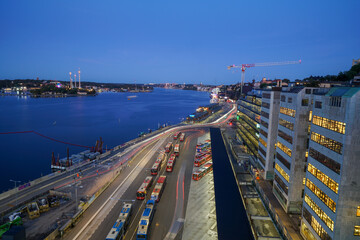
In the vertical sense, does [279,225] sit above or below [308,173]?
below

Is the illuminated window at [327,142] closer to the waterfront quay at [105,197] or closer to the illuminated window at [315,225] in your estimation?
the illuminated window at [315,225]

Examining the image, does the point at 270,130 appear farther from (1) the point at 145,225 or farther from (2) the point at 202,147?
(1) the point at 145,225

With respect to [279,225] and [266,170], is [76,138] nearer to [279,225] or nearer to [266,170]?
[266,170]

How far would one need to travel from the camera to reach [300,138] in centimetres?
3525

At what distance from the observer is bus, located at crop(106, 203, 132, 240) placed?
28.0 m

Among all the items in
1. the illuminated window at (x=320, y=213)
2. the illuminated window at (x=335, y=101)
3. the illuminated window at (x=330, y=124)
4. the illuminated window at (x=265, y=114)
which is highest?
the illuminated window at (x=335, y=101)

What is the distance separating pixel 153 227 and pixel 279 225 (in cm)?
1617

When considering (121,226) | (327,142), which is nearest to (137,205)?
(121,226)

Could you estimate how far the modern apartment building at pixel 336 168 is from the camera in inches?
881

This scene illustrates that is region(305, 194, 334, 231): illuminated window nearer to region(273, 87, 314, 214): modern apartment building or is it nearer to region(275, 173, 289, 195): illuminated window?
region(273, 87, 314, 214): modern apartment building

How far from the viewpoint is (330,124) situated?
83.0ft

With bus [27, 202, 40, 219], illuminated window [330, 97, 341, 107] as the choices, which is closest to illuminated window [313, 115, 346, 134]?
illuminated window [330, 97, 341, 107]

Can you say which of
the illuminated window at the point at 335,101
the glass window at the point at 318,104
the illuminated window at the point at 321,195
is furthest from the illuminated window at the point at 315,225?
the illuminated window at the point at 335,101

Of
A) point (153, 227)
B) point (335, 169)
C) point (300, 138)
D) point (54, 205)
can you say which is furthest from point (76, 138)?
point (335, 169)
